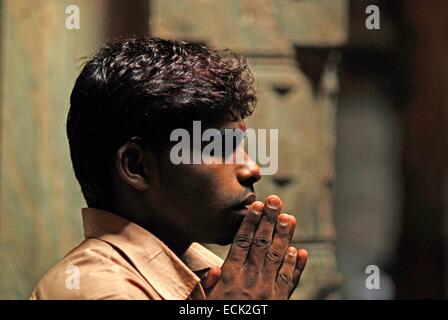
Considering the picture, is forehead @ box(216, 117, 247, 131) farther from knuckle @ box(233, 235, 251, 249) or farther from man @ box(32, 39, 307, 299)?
knuckle @ box(233, 235, 251, 249)

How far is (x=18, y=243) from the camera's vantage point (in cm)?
537

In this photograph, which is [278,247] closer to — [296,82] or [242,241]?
[242,241]

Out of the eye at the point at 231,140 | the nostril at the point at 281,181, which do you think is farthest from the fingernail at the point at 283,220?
the nostril at the point at 281,181

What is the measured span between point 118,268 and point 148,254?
0.10 meters

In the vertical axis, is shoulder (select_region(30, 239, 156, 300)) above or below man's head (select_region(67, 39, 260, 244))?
below

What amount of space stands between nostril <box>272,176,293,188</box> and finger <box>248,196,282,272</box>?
2837mm

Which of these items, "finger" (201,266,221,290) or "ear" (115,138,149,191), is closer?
"finger" (201,266,221,290)

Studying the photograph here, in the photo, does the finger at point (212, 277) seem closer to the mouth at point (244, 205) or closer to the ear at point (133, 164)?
the mouth at point (244, 205)

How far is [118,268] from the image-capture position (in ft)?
9.15

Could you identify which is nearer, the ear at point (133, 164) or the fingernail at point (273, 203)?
the fingernail at point (273, 203)

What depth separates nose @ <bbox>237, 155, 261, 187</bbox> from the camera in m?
2.89

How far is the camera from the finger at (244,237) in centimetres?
278

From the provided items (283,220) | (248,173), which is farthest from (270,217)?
(248,173)

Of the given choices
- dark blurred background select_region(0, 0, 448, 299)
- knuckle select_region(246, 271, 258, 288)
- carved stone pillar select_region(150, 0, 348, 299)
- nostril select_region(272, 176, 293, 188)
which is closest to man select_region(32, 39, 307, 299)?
knuckle select_region(246, 271, 258, 288)
